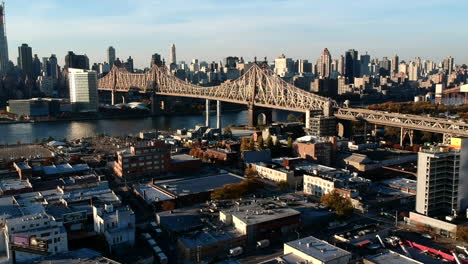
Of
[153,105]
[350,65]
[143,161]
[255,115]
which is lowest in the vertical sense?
[143,161]

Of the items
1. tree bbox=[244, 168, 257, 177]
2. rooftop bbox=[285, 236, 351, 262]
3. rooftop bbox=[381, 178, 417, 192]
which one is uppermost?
tree bbox=[244, 168, 257, 177]

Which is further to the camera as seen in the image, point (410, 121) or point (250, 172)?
point (410, 121)

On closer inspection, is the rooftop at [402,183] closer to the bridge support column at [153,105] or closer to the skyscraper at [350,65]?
the bridge support column at [153,105]

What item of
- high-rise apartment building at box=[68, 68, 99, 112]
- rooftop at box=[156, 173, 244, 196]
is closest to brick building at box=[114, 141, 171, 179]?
rooftop at box=[156, 173, 244, 196]

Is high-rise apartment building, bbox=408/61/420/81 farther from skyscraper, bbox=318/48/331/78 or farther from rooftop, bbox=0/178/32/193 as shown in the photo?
rooftop, bbox=0/178/32/193

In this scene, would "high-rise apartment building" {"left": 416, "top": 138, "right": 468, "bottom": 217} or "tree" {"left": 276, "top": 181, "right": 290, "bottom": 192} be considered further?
"tree" {"left": 276, "top": 181, "right": 290, "bottom": 192}

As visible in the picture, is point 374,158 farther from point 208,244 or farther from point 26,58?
point 26,58

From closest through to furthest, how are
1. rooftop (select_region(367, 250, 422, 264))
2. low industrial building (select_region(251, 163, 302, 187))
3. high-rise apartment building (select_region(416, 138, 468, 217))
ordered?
1. rooftop (select_region(367, 250, 422, 264))
2. high-rise apartment building (select_region(416, 138, 468, 217))
3. low industrial building (select_region(251, 163, 302, 187))

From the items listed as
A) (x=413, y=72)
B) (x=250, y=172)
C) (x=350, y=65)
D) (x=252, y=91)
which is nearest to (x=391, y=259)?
(x=250, y=172)
